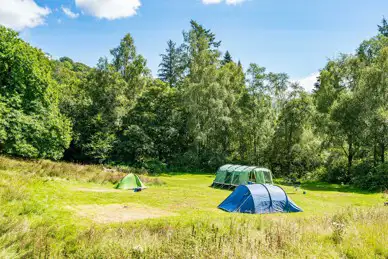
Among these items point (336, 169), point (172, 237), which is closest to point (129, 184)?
point (172, 237)

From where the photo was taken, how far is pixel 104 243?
17.7 feet

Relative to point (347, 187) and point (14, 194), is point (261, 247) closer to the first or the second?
point (14, 194)

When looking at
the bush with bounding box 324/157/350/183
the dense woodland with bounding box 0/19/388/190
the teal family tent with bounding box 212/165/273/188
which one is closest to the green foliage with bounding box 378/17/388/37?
the dense woodland with bounding box 0/19/388/190

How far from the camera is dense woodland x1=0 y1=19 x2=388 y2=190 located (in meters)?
21.9

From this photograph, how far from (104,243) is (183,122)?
99.2 ft

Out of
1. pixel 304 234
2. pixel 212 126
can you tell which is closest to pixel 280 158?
pixel 212 126

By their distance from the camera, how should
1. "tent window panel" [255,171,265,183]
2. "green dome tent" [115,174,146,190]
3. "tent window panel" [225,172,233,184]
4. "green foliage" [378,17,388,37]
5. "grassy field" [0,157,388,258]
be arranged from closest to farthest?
"grassy field" [0,157,388,258] → "green dome tent" [115,174,146,190] → "tent window panel" [255,171,265,183] → "tent window panel" [225,172,233,184] → "green foliage" [378,17,388,37]

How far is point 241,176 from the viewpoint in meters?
20.1

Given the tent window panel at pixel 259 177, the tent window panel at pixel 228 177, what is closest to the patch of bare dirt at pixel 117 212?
the tent window panel at pixel 228 177

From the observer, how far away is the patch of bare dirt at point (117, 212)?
10.3 metres

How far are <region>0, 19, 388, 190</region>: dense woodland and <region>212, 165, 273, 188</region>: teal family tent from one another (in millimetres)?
8626

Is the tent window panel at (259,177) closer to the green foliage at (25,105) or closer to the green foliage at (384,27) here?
the green foliage at (25,105)

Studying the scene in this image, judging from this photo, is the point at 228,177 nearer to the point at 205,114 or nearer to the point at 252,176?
the point at 252,176

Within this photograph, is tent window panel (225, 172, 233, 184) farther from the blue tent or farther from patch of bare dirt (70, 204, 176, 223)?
patch of bare dirt (70, 204, 176, 223)
